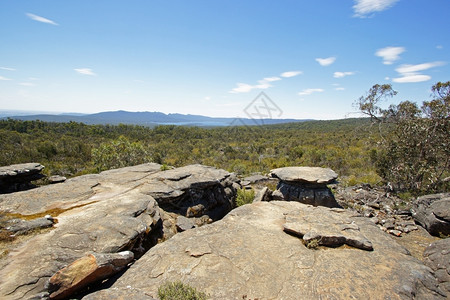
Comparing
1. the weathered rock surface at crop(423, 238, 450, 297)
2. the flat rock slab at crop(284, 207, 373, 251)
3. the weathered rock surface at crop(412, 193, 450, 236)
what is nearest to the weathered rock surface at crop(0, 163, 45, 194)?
the flat rock slab at crop(284, 207, 373, 251)

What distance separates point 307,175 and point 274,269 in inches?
328

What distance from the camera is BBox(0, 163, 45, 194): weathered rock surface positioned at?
1196 centimetres

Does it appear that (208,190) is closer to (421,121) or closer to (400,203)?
(400,203)

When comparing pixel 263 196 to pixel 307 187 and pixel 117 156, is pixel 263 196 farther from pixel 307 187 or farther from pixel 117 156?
pixel 117 156

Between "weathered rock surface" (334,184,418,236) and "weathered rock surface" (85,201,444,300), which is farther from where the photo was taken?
"weathered rock surface" (334,184,418,236)

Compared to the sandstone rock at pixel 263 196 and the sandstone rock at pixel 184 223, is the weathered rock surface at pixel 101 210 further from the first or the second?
the sandstone rock at pixel 263 196

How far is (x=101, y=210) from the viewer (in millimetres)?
8281

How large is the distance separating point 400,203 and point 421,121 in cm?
595

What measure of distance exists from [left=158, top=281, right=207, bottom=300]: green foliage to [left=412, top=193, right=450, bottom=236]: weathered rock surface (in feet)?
34.2

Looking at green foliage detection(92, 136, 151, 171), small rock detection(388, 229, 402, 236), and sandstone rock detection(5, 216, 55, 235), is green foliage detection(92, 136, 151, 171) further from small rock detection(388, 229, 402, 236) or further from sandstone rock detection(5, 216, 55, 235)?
small rock detection(388, 229, 402, 236)

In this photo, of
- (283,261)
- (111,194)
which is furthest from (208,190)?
(283,261)

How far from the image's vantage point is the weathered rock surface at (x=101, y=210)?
542 centimetres

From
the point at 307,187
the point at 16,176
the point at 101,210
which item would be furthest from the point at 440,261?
the point at 16,176

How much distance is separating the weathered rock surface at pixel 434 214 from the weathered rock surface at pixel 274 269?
13.2 feet
